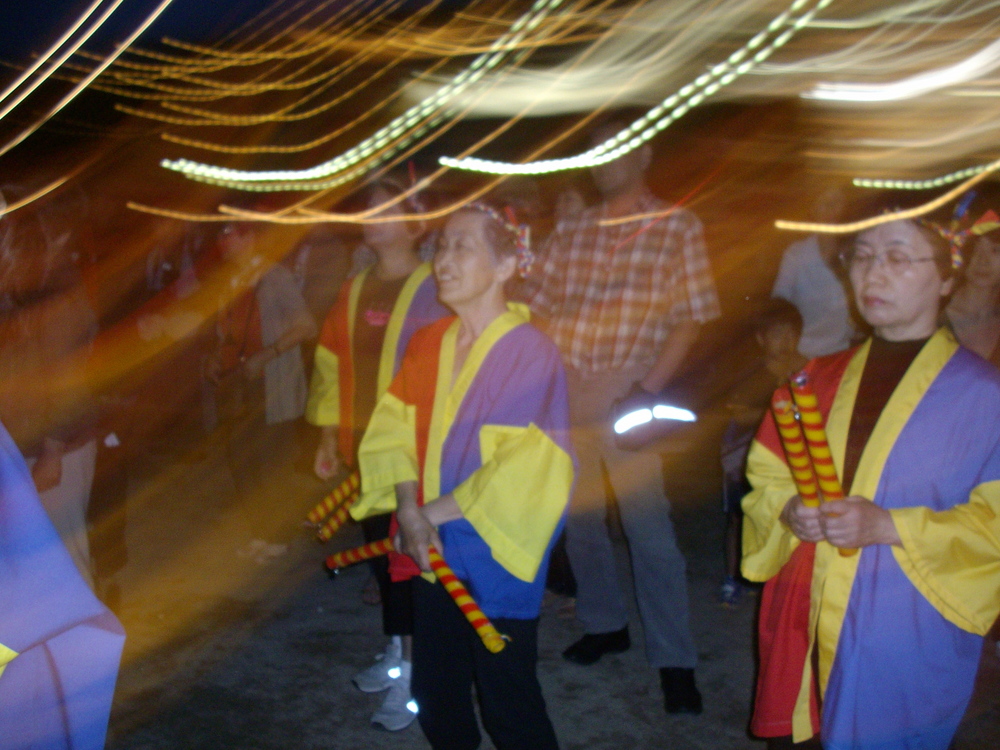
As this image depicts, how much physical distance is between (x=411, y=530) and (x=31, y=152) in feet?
35.5

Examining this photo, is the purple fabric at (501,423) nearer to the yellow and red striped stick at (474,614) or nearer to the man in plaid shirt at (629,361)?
the yellow and red striped stick at (474,614)

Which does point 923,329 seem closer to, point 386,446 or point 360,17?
point 386,446

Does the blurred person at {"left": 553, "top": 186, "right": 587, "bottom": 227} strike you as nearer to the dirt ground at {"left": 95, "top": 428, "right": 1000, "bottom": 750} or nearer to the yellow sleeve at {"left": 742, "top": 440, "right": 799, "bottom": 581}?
the dirt ground at {"left": 95, "top": 428, "right": 1000, "bottom": 750}

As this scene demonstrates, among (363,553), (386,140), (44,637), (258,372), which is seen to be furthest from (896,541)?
(386,140)

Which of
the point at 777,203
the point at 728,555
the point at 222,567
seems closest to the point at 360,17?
the point at 777,203

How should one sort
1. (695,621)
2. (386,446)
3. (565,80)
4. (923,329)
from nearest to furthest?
(923,329), (386,446), (695,621), (565,80)

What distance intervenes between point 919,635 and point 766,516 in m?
0.47

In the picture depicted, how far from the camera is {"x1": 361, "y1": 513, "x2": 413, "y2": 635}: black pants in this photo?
138 inches

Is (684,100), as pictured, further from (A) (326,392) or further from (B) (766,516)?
(B) (766,516)

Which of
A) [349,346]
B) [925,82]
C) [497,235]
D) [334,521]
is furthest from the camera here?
[925,82]

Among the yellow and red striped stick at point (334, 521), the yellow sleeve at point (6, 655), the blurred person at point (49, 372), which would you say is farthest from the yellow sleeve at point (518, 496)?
the blurred person at point (49, 372)

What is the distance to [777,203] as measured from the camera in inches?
323

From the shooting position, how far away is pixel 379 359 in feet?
11.9

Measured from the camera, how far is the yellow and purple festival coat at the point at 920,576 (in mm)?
2023
